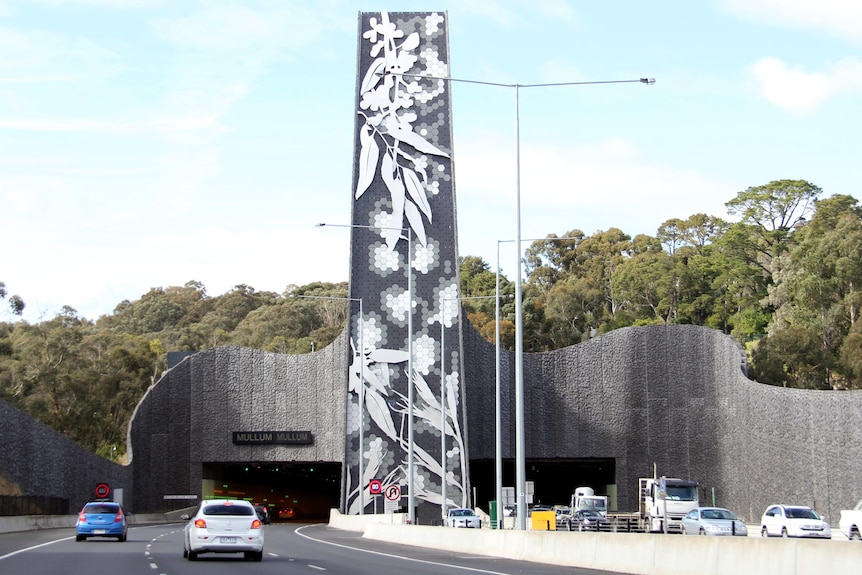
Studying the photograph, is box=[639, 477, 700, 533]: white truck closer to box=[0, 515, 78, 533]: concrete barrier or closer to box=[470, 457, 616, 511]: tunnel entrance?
box=[0, 515, 78, 533]: concrete barrier

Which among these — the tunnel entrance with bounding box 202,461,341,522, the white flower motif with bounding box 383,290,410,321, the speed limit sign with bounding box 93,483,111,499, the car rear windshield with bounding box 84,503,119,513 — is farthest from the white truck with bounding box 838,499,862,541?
the tunnel entrance with bounding box 202,461,341,522

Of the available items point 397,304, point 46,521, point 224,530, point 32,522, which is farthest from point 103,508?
point 397,304

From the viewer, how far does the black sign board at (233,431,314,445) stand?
9338 cm

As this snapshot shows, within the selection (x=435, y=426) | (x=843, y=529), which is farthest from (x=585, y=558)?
(x=435, y=426)

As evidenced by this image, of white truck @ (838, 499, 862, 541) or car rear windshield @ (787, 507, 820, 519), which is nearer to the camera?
white truck @ (838, 499, 862, 541)

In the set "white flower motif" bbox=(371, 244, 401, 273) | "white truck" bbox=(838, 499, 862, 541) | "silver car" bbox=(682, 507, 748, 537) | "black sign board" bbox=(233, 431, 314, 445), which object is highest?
"white flower motif" bbox=(371, 244, 401, 273)

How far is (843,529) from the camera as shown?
134ft

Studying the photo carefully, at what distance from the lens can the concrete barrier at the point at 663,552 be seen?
1767 cm

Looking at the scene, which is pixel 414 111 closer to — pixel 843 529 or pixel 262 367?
pixel 262 367

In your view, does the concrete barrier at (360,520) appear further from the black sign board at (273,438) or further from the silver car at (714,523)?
the silver car at (714,523)

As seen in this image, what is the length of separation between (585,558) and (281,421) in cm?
6745

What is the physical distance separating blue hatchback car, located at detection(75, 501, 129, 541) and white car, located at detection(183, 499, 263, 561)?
12.9 metres

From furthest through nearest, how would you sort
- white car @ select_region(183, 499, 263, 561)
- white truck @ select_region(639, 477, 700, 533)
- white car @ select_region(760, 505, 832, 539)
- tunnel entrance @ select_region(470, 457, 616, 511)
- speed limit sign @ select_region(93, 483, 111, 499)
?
tunnel entrance @ select_region(470, 457, 616, 511) → speed limit sign @ select_region(93, 483, 111, 499) → white truck @ select_region(639, 477, 700, 533) → white car @ select_region(760, 505, 832, 539) → white car @ select_region(183, 499, 263, 561)

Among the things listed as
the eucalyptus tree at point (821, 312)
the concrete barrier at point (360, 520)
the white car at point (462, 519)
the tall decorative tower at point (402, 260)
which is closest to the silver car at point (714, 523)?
the white car at point (462, 519)
